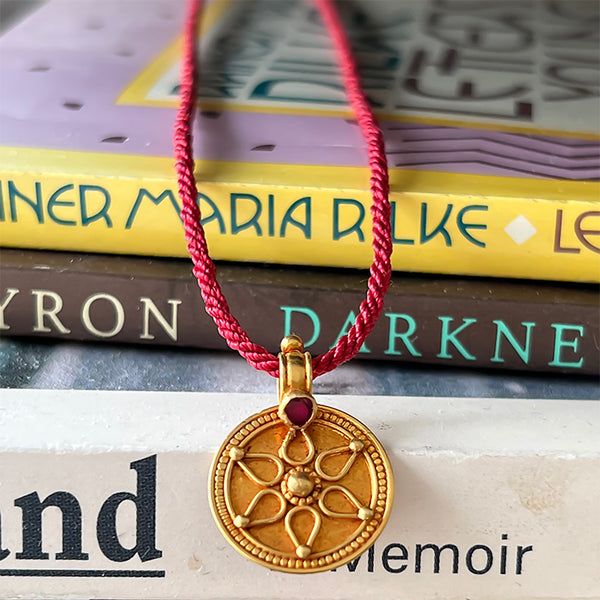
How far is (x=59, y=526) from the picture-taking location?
39 cm

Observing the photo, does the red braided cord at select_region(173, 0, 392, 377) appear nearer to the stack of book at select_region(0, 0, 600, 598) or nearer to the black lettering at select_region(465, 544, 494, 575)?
the stack of book at select_region(0, 0, 600, 598)

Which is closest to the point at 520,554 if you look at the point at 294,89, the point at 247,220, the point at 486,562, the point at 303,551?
the point at 486,562

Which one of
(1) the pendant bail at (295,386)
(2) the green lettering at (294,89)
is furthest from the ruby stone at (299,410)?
(2) the green lettering at (294,89)

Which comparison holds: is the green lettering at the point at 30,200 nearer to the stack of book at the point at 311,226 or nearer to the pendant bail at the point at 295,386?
the stack of book at the point at 311,226

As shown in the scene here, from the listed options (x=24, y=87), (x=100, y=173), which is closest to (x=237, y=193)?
(x=100, y=173)

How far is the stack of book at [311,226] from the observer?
17.8 inches

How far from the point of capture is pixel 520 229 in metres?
0.45

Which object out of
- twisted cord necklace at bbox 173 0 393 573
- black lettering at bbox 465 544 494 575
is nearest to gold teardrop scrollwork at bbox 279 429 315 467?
twisted cord necklace at bbox 173 0 393 573

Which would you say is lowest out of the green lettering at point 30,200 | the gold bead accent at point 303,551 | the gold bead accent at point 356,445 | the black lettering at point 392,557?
the black lettering at point 392,557

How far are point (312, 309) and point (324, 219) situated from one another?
56 mm

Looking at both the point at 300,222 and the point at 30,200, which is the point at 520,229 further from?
the point at 30,200

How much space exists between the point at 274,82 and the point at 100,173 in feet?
0.54

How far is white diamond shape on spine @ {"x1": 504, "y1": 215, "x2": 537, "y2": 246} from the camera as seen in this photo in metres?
0.45

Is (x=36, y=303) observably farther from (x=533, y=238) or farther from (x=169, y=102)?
(x=533, y=238)
